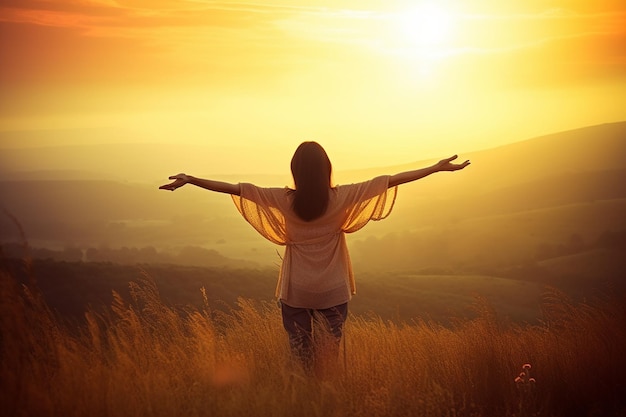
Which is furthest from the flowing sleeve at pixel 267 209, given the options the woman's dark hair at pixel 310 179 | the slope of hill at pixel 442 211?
the slope of hill at pixel 442 211

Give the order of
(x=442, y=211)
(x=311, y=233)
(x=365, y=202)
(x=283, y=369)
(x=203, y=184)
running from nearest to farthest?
(x=283, y=369) < (x=311, y=233) < (x=203, y=184) < (x=365, y=202) < (x=442, y=211)

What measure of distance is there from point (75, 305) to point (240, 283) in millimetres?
16307

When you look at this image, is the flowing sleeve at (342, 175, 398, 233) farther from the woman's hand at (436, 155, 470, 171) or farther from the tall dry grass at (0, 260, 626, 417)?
the tall dry grass at (0, 260, 626, 417)

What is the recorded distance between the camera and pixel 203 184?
5.90 meters

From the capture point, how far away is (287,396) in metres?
4.80

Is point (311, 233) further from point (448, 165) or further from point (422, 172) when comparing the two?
point (448, 165)

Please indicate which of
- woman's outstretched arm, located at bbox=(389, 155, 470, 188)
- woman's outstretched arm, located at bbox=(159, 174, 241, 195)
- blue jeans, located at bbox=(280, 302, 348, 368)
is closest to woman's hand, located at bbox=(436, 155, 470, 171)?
woman's outstretched arm, located at bbox=(389, 155, 470, 188)

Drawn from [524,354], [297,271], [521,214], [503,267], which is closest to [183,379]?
[297,271]

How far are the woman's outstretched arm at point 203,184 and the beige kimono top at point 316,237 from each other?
3.9 inches

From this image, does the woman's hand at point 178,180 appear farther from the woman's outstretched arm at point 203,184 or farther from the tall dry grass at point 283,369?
the tall dry grass at point 283,369

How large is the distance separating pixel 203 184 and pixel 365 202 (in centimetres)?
142

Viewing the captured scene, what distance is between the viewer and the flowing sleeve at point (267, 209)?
593cm

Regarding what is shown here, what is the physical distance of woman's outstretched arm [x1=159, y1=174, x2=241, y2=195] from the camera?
5.86 meters

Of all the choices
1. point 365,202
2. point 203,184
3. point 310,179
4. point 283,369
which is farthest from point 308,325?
point 203,184
